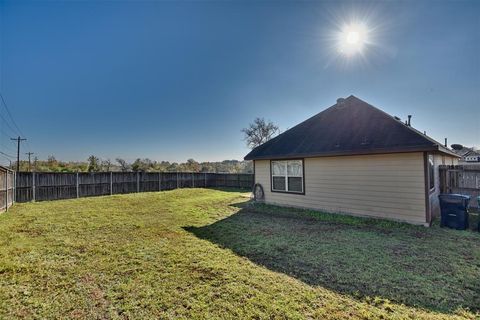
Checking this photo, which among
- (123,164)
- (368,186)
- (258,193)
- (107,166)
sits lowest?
(258,193)

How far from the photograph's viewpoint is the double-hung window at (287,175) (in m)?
8.70

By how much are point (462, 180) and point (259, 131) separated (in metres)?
26.1

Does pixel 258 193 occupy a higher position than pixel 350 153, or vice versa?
pixel 350 153

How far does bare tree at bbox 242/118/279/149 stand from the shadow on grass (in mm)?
25829

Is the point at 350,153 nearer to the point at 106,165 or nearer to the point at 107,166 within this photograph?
the point at 107,166

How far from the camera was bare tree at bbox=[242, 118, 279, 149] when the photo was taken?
32188 millimetres

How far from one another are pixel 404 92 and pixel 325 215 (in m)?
6.70

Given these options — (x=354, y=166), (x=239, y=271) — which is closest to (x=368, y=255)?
(x=239, y=271)

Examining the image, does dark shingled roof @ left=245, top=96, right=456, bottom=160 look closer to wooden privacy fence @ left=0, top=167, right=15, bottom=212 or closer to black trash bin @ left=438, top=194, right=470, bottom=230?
black trash bin @ left=438, top=194, right=470, bottom=230

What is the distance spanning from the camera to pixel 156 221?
7023 mm

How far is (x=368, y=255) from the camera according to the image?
13.4 ft

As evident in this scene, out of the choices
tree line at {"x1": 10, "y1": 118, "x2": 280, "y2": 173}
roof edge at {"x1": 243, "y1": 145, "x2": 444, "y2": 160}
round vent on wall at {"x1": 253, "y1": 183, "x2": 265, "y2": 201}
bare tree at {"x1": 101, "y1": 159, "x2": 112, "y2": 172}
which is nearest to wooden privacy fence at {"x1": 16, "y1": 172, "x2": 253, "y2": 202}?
tree line at {"x1": 10, "y1": 118, "x2": 280, "y2": 173}

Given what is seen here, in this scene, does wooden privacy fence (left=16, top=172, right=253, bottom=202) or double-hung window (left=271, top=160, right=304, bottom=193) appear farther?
wooden privacy fence (left=16, top=172, right=253, bottom=202)

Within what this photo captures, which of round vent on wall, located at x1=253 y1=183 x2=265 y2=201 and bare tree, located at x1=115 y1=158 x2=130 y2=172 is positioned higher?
bare tree, located at x1=115 y1=158 x2=130 y2=172
